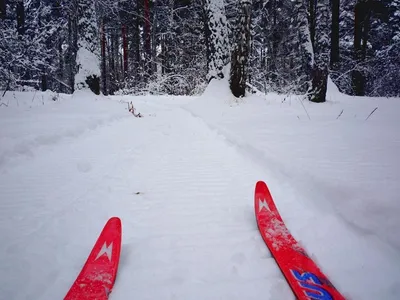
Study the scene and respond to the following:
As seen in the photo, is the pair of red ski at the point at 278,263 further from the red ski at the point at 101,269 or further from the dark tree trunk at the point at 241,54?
the dark tree trunk at the point at 241,54

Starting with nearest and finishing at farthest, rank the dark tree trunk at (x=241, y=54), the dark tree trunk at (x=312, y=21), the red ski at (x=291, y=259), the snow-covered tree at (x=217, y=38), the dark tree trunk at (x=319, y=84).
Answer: the red ski at (x=291, y=259), the dark tree trunk at (x=319, y=84), the dark tree trunk at (x=241, y=54), the snow-covered tree at (x=217, y=38), the dark tree trunk at (x=312, y=21)

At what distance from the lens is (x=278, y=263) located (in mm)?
1174

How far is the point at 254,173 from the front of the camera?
2391 millimetres

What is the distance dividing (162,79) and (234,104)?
676 cm

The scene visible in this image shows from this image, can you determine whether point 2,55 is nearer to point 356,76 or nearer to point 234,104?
point 234,104

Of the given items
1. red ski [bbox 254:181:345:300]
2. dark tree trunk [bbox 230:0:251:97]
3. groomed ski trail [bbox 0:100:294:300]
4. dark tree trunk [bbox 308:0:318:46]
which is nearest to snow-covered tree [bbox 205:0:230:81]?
dark tree trunk [bbox 230:0:251:97]

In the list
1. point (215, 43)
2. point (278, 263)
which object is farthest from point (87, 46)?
point (278, 263)

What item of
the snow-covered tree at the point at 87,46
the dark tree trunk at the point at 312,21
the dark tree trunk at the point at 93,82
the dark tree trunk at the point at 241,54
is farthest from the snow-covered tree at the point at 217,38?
the dark tree trunk at the point at 93,82

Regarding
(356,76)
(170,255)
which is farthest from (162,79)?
(170,255)

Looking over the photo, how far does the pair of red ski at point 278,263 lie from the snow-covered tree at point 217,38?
7.30 metres

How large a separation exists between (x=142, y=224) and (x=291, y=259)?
909 mm

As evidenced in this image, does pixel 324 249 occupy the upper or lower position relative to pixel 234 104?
lower

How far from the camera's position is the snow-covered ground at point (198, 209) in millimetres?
1107

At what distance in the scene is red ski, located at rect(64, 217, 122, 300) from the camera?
1.01 m
